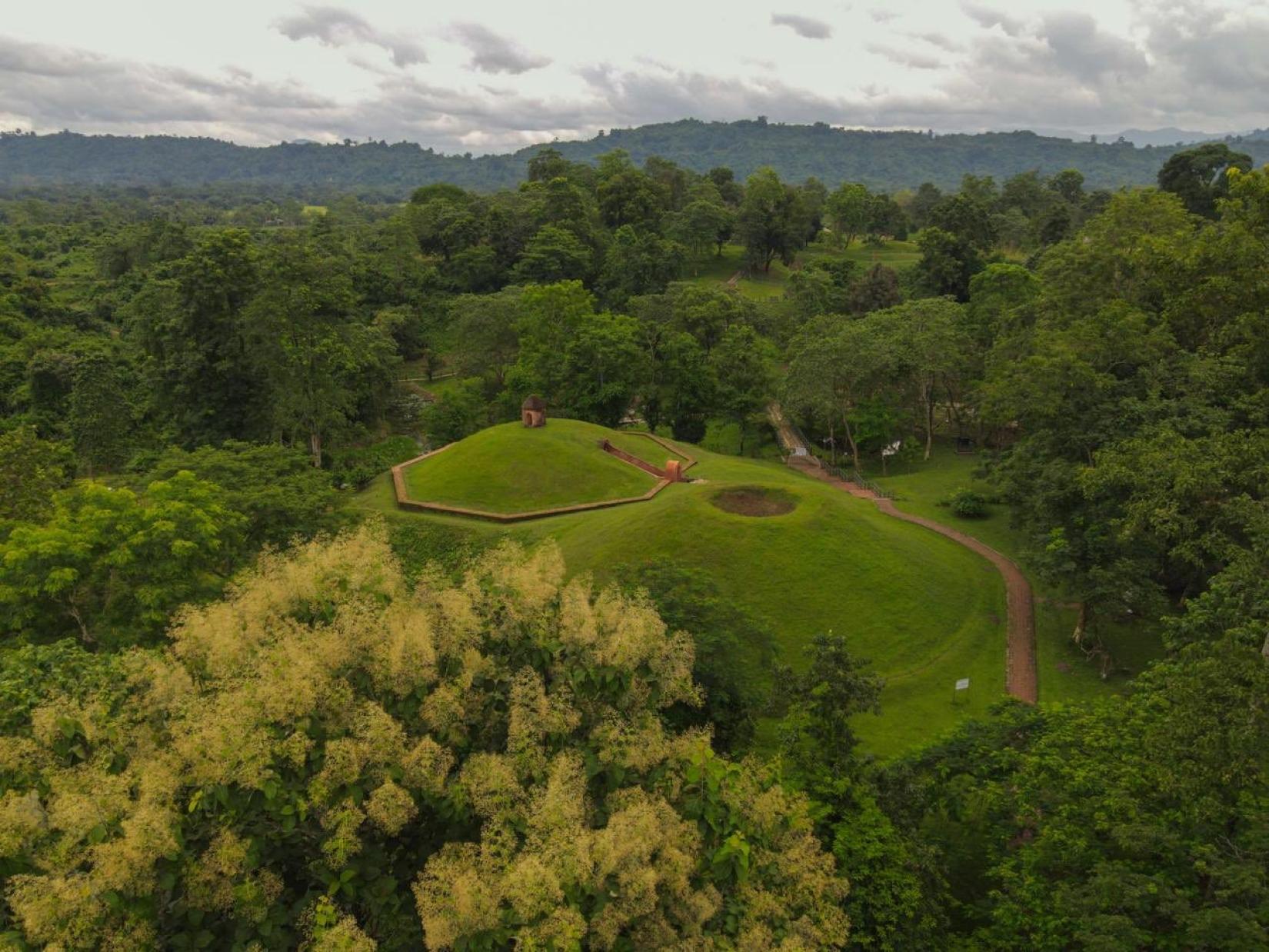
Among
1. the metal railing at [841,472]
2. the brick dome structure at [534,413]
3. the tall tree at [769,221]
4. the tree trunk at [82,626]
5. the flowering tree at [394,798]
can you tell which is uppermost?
the tall tree at [769,221]

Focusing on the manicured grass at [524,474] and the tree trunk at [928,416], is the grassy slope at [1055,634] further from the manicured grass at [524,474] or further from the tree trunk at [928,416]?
the manicured grass at [524,474]

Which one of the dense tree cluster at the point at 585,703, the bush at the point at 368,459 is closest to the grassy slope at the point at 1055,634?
the dense tree cluster at the point at 585,703

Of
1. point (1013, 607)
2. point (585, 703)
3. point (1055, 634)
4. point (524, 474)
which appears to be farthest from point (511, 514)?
point (585, 703)

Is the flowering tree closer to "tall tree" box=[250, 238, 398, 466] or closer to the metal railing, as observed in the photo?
the metal railing

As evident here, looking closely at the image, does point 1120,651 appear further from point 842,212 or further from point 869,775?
point 842,212

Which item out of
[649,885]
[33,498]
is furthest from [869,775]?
[33,498]

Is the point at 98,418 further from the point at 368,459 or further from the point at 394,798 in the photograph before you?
the point at 394,798
